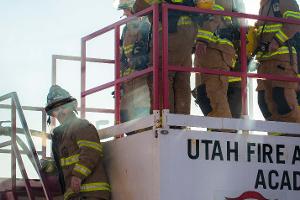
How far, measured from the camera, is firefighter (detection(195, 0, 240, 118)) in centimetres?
779

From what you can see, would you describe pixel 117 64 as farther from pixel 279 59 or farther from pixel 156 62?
pixel 279 59

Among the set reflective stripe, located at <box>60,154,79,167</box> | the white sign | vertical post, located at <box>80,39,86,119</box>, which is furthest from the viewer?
vertical post, located at <box>80,39,86,119</box>

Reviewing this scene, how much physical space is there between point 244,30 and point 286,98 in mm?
1020

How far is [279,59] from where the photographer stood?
8164mm

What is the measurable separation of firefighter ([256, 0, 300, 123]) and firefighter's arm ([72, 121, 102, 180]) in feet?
6.85

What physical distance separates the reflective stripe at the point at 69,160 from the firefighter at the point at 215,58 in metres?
1.51

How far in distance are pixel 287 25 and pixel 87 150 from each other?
8.84 ft

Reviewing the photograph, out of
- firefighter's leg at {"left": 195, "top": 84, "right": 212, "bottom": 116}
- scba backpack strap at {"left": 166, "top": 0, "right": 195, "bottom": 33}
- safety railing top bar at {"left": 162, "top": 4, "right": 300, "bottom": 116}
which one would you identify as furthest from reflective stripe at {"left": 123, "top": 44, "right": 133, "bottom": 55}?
safety railing top bar at {"left": 162, "top": 4, "right": 300, "bottom": 116}

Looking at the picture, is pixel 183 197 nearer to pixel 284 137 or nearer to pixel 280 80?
pixel 284 137

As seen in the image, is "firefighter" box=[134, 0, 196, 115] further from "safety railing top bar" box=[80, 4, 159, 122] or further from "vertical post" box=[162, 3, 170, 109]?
"vertical post" box=[162, 3, 170, 109]

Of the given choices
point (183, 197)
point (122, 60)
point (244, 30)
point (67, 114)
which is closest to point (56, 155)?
point (67, 114)

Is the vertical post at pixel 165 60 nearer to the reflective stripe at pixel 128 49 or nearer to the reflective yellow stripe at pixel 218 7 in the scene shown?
the reflective yellow stripe at pixel 218 7

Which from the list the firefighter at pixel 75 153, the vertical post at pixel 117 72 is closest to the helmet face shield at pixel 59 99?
the firefighter at pixel 75 153

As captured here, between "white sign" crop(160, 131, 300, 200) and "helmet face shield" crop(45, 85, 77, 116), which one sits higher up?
"helmet face shield" crop(45, 85, 77, 116)
